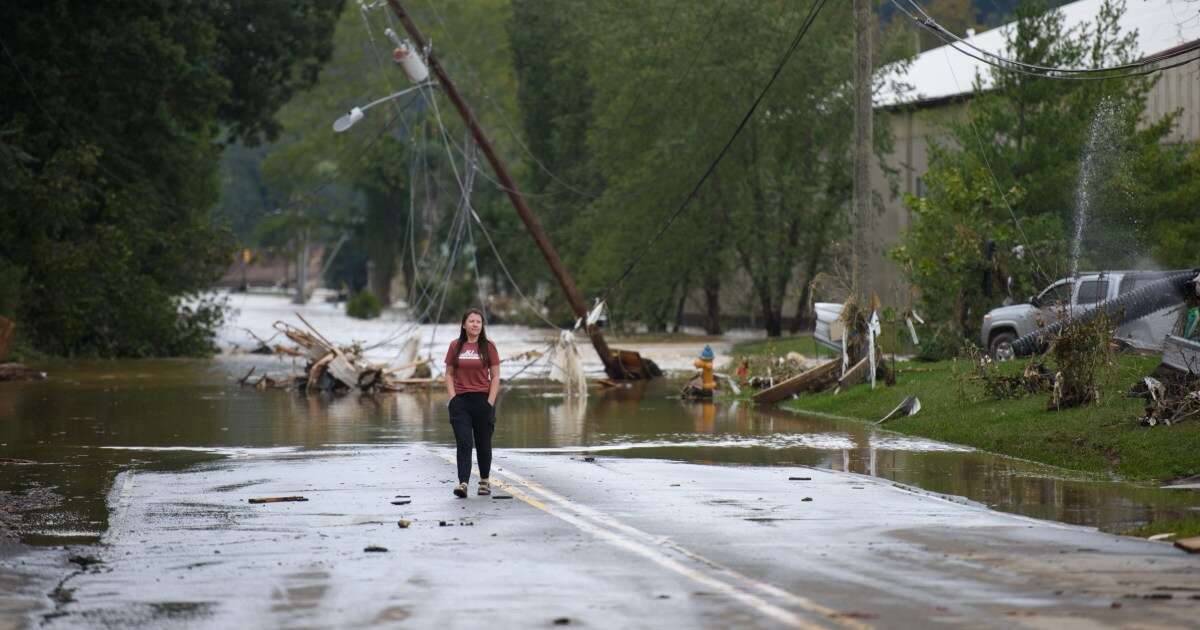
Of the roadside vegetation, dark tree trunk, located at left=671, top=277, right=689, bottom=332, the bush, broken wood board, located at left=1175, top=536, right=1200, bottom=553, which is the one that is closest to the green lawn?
the roadside vegetation

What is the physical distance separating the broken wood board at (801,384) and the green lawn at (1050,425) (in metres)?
1.23

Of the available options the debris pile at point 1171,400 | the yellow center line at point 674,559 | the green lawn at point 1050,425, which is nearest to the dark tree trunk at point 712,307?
the green lawn at point 1050,425

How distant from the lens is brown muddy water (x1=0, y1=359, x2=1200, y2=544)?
50.8ft

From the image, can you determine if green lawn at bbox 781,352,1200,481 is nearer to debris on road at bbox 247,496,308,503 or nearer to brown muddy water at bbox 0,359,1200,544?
brown muddy water at bbox 0,359,1200,544

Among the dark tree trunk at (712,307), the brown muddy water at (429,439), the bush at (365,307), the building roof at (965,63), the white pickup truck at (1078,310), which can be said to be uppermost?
the building roof at (965,63)

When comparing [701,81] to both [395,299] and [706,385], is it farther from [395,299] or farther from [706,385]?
[395,299]

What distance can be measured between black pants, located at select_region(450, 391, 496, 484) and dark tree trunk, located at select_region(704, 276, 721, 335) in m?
46.6

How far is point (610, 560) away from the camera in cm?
1177

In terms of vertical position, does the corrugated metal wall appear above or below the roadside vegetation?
above

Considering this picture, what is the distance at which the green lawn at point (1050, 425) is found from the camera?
58.3ft

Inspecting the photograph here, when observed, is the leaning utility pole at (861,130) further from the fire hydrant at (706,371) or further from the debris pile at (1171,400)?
the debris pile at (1171,400)

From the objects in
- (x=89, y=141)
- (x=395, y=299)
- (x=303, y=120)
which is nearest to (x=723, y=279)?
(x=89, y=141)

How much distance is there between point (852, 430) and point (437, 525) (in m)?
11.0

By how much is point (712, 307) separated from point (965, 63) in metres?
12.4
